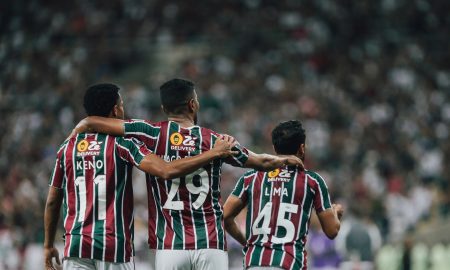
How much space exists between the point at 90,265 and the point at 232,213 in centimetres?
112

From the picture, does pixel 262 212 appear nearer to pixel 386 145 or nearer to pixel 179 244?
pixel 179 244

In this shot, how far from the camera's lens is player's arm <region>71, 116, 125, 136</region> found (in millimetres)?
6766

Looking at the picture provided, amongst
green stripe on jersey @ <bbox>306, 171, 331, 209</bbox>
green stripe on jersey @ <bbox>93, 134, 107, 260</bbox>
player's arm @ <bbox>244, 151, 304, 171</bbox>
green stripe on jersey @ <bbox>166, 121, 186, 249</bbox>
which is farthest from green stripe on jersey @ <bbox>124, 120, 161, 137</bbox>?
green stripe on jersey @ <bbox>306, 171, 331, 209</bbox>

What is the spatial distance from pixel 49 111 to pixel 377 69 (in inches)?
292

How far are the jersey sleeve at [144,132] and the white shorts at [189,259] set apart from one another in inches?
28.7

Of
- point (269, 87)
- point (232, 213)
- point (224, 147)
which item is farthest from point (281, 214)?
point (269, 87)

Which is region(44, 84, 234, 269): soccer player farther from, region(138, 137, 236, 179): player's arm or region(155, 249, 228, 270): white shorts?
region(155, 249, 228, 270): white shorts

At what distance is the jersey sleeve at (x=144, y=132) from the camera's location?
268 inches

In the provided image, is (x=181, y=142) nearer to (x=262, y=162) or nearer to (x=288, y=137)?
A: (x=262, y=162)

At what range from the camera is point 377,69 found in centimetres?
2305

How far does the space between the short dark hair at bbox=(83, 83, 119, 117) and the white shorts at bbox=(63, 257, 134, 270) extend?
0.98m

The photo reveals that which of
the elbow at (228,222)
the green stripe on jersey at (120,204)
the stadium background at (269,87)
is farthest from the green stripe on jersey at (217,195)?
the stadium background at (269,87)

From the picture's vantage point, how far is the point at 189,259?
6.72m

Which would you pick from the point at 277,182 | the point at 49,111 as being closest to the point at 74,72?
the point at 49,111
